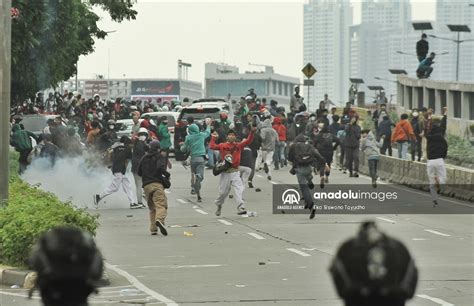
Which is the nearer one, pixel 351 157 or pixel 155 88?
pixel 351 157

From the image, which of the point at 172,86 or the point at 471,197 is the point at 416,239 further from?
the point at 172,86

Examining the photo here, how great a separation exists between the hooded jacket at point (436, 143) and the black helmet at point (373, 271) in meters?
24.5

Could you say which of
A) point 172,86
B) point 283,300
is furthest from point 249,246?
point 172,86

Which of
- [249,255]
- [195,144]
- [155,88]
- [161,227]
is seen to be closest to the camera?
[249,255]

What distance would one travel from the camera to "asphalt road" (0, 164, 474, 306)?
1474 centimetres

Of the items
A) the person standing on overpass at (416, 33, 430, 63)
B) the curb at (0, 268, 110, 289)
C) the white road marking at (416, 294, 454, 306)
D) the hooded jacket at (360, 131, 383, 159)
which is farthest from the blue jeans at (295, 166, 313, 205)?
the person standing on overpass at (416, 33, 430, 63)

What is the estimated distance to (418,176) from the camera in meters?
36.3

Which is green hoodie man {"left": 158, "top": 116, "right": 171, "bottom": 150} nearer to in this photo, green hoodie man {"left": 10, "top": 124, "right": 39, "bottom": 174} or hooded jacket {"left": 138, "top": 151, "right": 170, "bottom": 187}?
green hoodie man {"left": 10, "top": 124, "right": 39, "bottom": 174}

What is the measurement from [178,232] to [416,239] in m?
3.92

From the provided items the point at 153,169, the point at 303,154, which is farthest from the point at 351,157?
the point at 153,169

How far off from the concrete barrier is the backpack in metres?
6.01

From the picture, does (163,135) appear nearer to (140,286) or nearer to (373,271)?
(140,286)

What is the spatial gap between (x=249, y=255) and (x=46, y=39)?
797 inches

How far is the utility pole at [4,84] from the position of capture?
60.1ft
